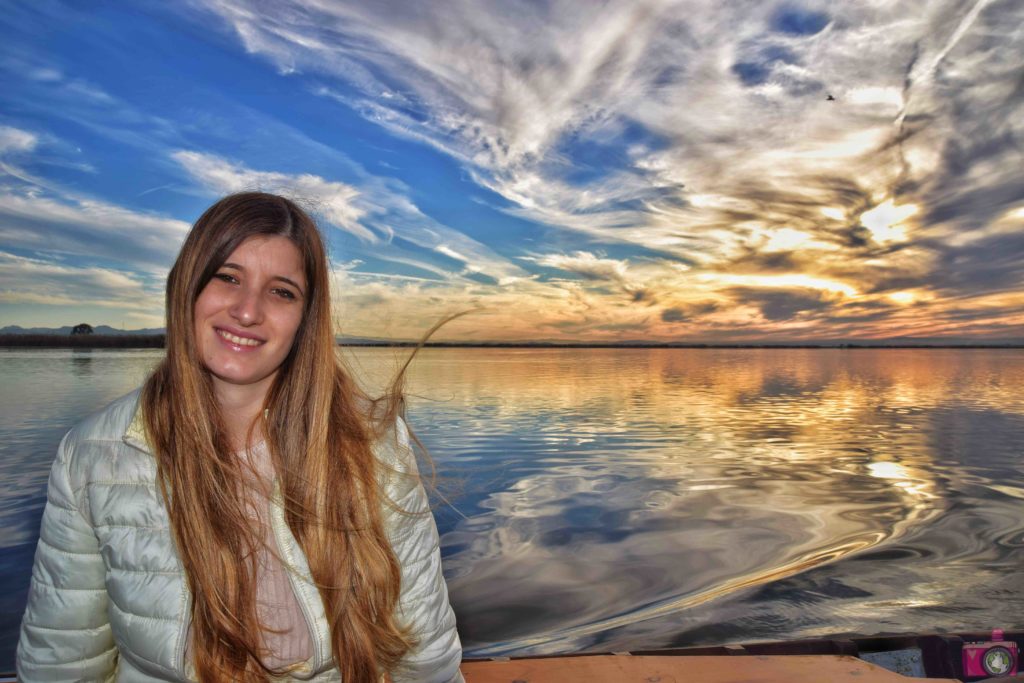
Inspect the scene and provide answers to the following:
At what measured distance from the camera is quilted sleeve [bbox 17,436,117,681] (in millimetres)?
2070

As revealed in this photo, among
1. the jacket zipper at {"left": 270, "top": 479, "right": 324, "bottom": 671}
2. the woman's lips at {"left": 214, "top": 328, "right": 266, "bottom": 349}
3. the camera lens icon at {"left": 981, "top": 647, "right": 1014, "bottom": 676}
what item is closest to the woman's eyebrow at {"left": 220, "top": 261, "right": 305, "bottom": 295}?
the woman's lips at {"left": 214, "top": 328, "right": 266, "bottom": 349}

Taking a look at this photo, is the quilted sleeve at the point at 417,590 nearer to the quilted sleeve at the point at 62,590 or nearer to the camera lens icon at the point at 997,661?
the quilted sleeve at the point at 62,590

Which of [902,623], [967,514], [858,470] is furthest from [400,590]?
[858,470]

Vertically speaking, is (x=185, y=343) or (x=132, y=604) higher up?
(x=185, y=343)

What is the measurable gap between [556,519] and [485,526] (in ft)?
3.36

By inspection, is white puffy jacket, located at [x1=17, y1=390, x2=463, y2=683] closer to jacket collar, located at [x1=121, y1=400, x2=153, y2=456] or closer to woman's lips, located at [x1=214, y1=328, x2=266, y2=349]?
jacket collar, located at [x1=121, y1=400, x2=153, y2=456]

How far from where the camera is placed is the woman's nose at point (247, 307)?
7.25 feet

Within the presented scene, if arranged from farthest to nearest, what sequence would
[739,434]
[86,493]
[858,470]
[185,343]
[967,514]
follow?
[739,434]
[858,470]
[967,514]
[185,343]
[86,493]

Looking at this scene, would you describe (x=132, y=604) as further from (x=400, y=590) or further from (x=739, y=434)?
(x=739, y=434)

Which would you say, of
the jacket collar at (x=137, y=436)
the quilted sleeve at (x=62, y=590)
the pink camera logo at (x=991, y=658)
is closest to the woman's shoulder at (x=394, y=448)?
the jacket collar at (x=137, y=436)

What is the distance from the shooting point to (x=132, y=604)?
208cm

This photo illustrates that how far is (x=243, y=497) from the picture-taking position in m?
2.27

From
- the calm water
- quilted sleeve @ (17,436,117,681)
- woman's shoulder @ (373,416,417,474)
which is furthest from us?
the calm water

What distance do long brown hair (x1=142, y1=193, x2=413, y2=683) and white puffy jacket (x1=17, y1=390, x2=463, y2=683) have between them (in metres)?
0.05
